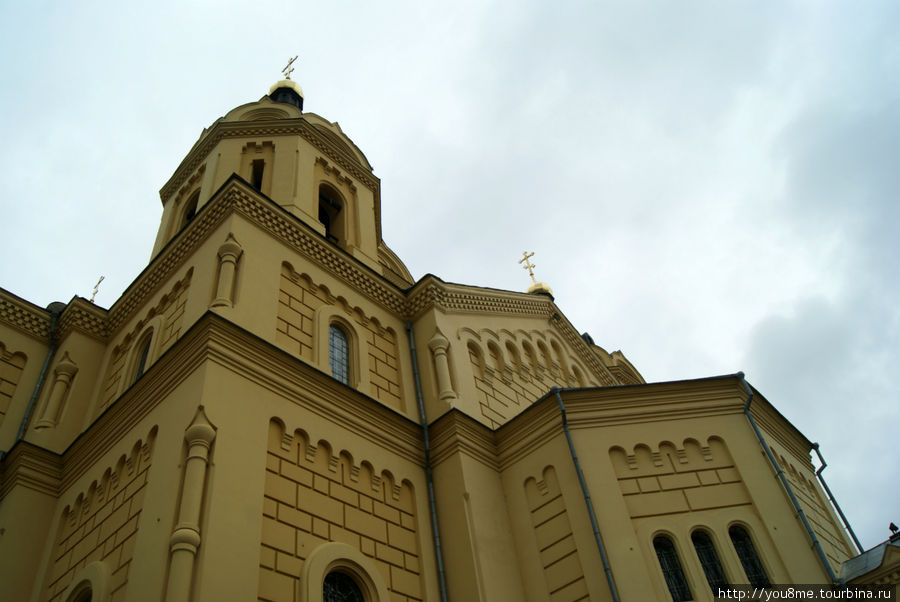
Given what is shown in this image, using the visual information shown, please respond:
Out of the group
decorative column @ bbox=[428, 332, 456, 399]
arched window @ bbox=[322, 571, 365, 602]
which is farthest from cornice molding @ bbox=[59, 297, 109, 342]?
arched window @ bbox=[322, 571, 365, 602]

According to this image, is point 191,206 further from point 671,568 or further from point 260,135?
point 671,568

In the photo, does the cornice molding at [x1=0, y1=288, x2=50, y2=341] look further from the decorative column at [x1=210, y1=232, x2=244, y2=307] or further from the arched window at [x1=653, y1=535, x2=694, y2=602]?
the arched window at [x1=653, y1=535, x2=694, y2=602]

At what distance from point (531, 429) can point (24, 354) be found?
10.2 metres

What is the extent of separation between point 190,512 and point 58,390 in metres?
6.70

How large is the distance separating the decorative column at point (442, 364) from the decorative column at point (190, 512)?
207 inches

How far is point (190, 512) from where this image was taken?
8.62 meters

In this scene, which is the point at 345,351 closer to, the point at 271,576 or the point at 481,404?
the point at 481,404

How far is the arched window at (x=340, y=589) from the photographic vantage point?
9898 millimetres

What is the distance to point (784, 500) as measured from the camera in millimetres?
11508

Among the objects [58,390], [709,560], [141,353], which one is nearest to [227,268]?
[141,353]

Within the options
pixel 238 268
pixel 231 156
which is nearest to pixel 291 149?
pixel 231 156

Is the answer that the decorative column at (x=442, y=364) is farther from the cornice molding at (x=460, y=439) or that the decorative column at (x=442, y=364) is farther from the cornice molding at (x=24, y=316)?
the cornice molding at (x=24, y=316)

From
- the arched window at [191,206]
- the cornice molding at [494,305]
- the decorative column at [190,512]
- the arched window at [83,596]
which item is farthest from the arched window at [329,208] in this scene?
the arched window at [83,596]

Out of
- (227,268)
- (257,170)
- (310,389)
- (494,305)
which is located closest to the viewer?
(310,389)
